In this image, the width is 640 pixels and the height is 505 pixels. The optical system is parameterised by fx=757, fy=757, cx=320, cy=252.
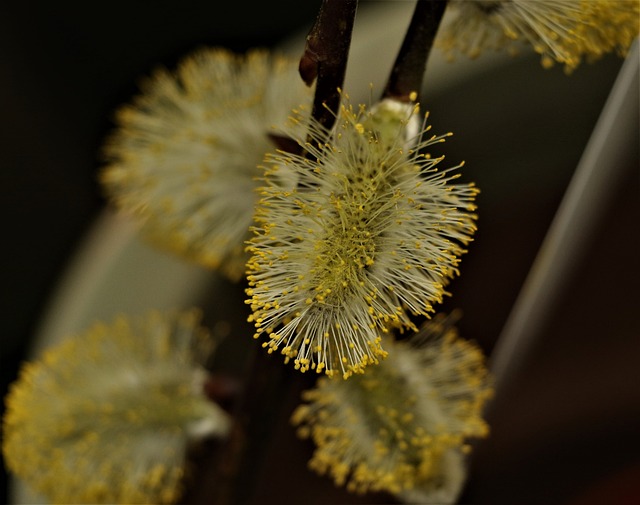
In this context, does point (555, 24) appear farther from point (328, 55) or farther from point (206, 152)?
point (206, 152)

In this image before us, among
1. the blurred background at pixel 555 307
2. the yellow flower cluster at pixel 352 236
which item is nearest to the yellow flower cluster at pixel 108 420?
the blurred background at pixel 555 307

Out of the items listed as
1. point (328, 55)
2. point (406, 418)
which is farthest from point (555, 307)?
point (328, 55)

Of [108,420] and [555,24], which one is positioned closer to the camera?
[555,24]

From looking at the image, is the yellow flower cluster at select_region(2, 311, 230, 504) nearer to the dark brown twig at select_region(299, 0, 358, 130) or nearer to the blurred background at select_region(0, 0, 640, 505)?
the blurred background at select_region(0, 0, 640, 505)

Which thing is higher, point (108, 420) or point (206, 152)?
point (206, 152)

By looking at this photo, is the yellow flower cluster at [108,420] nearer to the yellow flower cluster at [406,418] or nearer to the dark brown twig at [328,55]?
the yellow flower cluster at [406,418]

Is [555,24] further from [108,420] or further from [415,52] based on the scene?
[108,420]

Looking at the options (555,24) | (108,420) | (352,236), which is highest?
(555,24)

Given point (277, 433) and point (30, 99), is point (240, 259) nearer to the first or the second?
point (277, 433)
